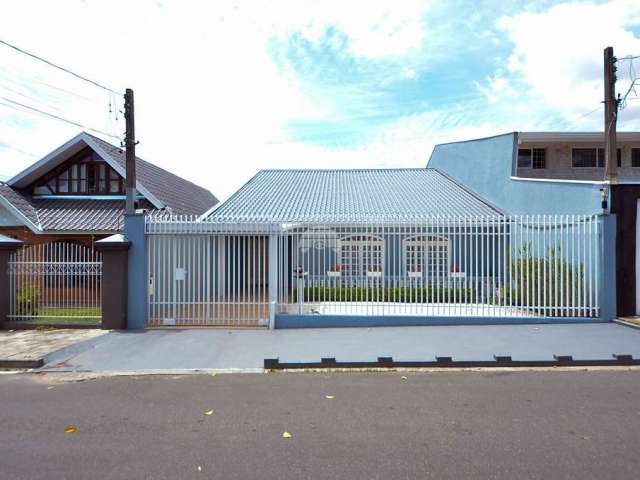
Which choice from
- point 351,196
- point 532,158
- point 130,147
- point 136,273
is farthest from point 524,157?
point 136,273

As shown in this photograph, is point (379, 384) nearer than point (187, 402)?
No

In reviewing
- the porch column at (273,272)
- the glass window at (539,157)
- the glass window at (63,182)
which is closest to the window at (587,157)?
the glass window at (539,157)

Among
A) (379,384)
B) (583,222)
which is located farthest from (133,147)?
(583,222)

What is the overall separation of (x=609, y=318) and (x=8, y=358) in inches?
430

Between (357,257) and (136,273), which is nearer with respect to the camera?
(136,273)

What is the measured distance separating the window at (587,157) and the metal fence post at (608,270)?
35.2ft

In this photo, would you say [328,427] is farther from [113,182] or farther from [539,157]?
[539,157]

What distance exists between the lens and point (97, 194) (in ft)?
55.6

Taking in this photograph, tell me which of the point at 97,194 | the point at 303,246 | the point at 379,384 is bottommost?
the point at 379,384

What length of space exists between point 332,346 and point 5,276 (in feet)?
23.6

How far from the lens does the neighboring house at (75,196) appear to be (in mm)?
15094

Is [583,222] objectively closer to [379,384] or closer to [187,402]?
[379,384]

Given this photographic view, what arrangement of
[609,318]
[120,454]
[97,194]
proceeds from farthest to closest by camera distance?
[97,194]
[609,318]
[120,454]

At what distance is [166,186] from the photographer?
18797mm
